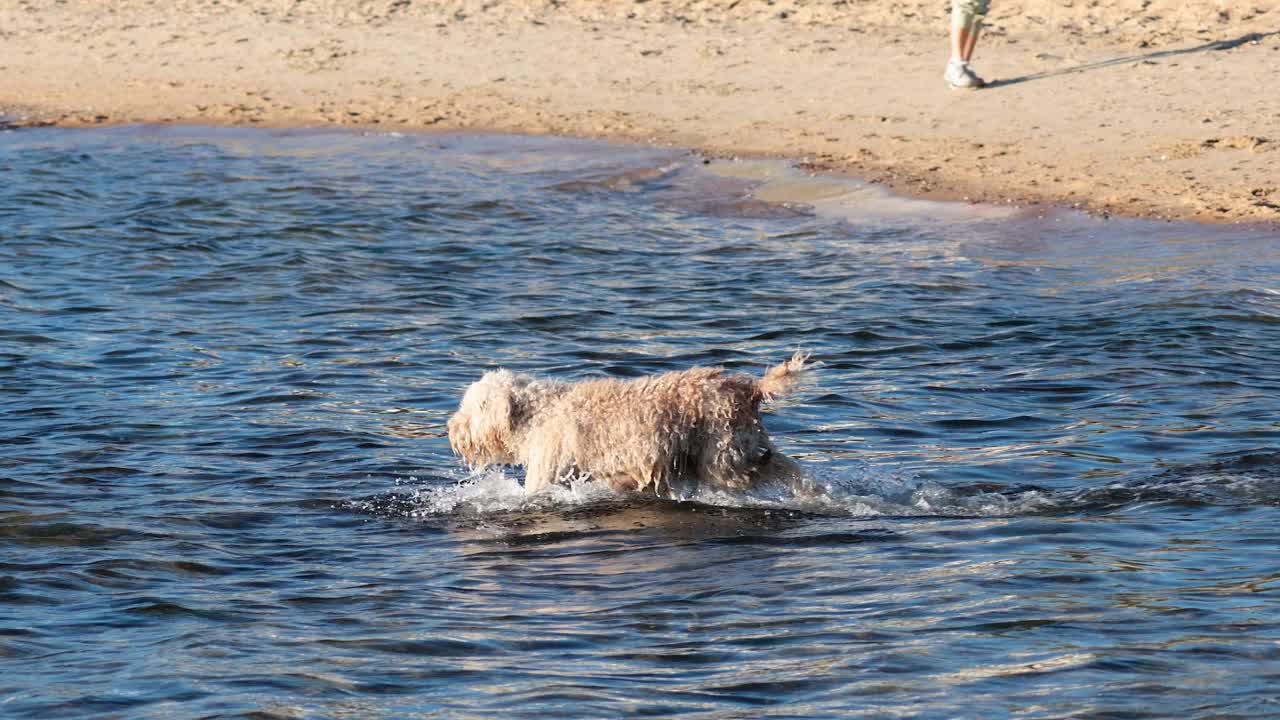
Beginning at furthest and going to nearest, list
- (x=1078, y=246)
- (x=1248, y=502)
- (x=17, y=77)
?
1. (x=17, y=77)
2. (x=1078, y=246)
3. (x=1248, y=502)

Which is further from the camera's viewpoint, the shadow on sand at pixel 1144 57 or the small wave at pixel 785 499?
the shadow on sand at pixel 1144 57

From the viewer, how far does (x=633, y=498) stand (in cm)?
799

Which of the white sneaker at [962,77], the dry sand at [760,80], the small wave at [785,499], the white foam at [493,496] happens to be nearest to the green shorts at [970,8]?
Answer: the white sneaker at [962,77]

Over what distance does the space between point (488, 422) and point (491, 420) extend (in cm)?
2

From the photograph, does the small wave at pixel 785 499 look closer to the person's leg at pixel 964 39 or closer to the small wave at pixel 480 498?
the small wave at pixel 480 498

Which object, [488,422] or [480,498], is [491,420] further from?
[480,498]

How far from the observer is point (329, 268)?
13.1 meters

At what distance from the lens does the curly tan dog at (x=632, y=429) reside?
7.45 m

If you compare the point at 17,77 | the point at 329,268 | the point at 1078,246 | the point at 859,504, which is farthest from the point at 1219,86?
the point at 17,77

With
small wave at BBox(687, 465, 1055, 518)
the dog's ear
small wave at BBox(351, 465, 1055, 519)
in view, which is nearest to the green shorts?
small wave at BBox(351, 465, 1055, 519)

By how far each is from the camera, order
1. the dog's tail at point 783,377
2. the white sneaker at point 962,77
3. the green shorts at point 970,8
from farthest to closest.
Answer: the white sneaker at point 962,77
the green shorts at point 970,8
the dog's tail at point 783,377

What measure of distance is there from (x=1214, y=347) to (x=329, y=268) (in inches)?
257

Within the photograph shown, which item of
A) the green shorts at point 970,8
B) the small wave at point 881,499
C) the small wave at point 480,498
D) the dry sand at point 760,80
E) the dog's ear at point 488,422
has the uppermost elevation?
the green shorts at point 970,8

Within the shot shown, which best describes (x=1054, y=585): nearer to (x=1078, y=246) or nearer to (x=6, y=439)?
(x=6, y=439)
